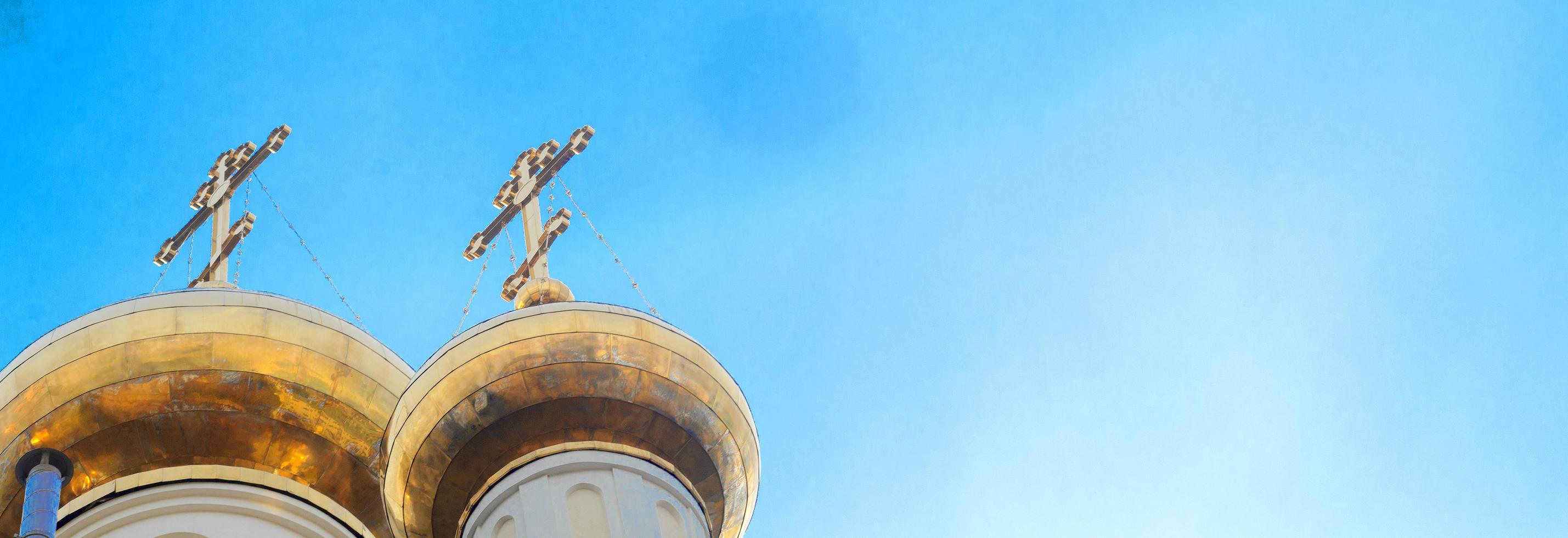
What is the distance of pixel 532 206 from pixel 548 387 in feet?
12.6

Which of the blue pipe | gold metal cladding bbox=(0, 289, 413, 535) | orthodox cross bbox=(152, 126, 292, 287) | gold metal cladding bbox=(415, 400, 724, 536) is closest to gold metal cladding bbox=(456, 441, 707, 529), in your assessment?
gold metal cladding bbox=(415, 400, 724, 536)

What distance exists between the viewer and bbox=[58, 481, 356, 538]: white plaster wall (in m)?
15.4

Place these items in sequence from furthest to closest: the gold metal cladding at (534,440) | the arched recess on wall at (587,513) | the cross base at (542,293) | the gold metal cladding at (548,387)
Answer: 1. the cross base at (542,293)
2. the gold metal cladding at (548,387)
3. the gold metal cladding at (534,440)
4. the arched recess on wall at (587,513)

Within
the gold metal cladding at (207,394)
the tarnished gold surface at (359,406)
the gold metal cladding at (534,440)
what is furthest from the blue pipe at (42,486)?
the gold metal cladding at (534,440)

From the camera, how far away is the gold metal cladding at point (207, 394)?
51.1 feet

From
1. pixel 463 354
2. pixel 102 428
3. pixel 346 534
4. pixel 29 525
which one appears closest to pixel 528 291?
pixel 463 354

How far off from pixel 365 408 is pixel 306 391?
57 centimetres

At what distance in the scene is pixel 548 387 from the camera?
14711mm

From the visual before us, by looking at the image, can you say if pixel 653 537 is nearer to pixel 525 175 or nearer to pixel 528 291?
pixel 528 291

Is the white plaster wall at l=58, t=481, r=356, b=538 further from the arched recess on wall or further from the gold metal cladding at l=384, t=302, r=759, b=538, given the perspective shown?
the arched recess on wall

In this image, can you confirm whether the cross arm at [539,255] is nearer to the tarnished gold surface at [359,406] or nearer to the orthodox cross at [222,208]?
the tarnished gold surface at [359,406]

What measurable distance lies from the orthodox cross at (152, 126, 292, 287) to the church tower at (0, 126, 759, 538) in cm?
196

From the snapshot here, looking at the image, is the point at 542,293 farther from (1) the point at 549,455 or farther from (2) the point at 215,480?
(2) the point at 215,480

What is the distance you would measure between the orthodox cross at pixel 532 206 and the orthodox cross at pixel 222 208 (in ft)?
9.61
